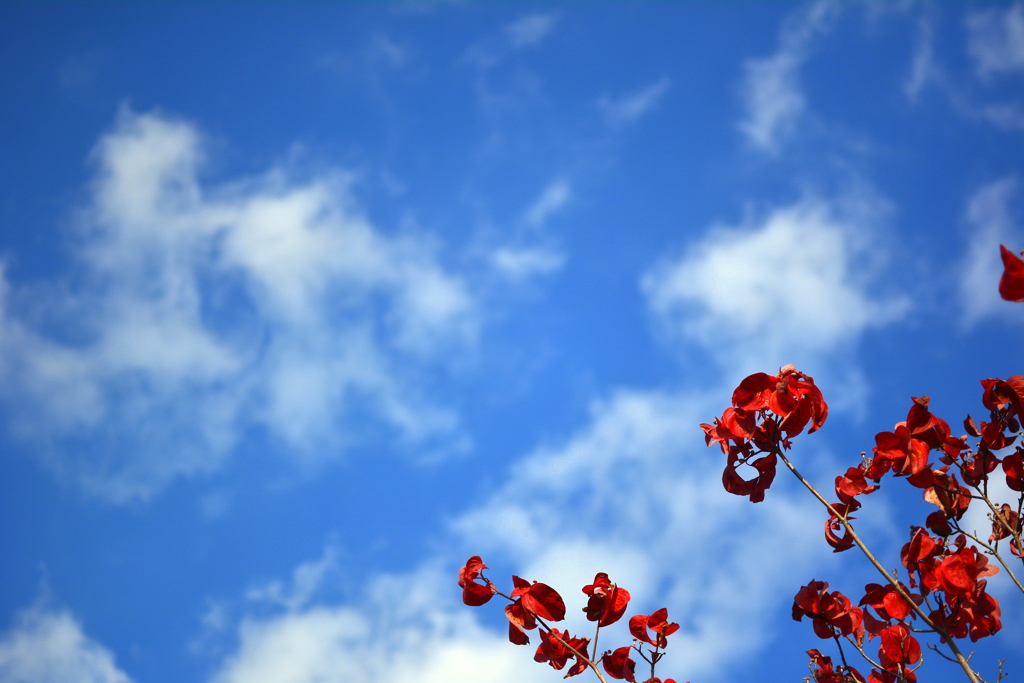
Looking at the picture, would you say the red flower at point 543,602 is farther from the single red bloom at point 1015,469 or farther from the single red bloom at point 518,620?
the single red bloom at point 1015,469

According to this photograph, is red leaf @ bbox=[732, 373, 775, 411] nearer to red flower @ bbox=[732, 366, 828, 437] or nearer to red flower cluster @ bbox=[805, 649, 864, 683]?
red flower @ bbox=[732, 366, 828, 437]

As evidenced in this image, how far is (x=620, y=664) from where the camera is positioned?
10.0 ft

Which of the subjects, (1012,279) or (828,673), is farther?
(828,673)

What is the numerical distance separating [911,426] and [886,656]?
95 cm

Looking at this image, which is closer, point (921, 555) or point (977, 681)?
point (977, 681)

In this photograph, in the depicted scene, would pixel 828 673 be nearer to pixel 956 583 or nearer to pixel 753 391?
pixel 956 583

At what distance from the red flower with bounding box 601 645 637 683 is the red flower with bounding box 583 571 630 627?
8.7 inches

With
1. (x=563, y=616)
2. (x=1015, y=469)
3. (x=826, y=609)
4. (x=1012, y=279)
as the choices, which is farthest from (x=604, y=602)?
(x=1012, y=279)

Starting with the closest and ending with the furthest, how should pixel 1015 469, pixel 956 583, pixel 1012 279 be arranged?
pixel 1012 279 → pixel 956 583 → pixel 1015 469

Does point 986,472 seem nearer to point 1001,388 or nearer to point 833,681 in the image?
point 1001,388

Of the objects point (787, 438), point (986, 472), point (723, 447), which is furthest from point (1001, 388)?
point (723, 447)

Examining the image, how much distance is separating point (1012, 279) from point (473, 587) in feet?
7.87

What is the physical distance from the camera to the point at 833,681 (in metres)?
2.65

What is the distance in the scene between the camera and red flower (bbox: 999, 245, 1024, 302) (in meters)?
1.63
